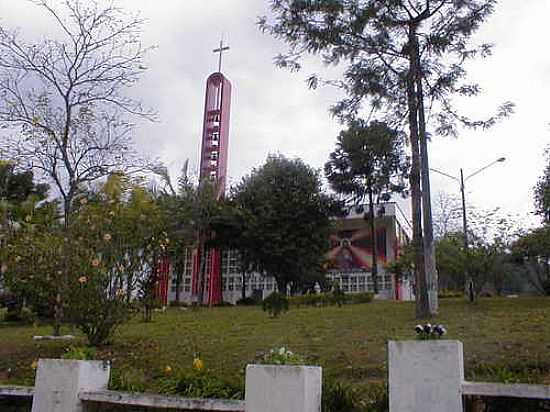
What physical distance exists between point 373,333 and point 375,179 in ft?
59.6

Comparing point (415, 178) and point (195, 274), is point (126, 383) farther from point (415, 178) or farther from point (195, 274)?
point (195, 274)

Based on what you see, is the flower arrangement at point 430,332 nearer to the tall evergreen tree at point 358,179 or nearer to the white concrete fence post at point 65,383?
the white concrete fence post at point 65,383

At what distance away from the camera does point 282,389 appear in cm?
516

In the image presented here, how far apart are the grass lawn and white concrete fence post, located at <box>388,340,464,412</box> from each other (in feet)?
3.38

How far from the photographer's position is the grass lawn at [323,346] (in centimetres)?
781

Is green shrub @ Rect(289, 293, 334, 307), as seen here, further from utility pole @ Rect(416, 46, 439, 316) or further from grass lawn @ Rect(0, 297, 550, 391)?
grass lawn @ Rect(0, 297, 550, 391)

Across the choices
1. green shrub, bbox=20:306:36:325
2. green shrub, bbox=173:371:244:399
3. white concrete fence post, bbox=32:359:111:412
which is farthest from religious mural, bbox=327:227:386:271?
white concrete fence post, bbox=32:359:111:412

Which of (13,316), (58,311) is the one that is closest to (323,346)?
(58,311)

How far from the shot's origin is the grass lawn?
7.81m

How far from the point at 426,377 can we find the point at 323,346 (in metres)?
4.95

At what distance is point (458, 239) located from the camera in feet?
66.9

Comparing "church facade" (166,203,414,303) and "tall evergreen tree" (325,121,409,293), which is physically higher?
"tall evergreen tree" (325,121,409,293)

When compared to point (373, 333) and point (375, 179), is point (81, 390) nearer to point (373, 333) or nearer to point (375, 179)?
point (373, 333)

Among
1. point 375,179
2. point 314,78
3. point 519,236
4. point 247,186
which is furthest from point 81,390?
point 247,186
